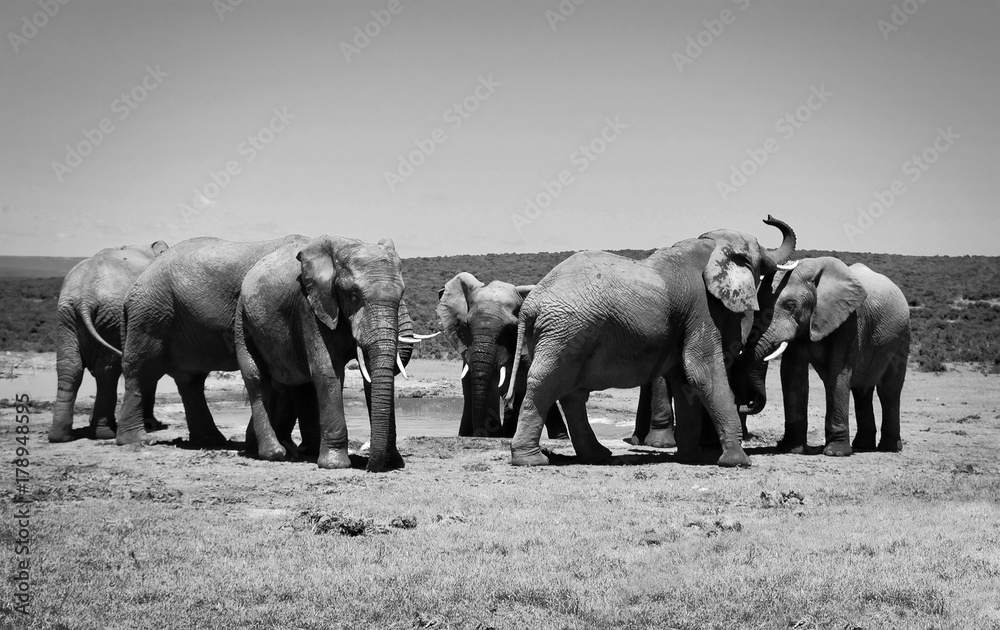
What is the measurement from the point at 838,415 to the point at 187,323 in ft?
29.4

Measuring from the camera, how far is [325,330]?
12.9 metres

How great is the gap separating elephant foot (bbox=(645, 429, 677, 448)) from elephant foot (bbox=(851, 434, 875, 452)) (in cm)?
265

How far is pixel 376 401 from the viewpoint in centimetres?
1218

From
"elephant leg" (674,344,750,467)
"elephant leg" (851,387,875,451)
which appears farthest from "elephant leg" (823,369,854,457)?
"elephant leg" (674,344,750,467)

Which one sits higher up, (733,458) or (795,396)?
(795,396)

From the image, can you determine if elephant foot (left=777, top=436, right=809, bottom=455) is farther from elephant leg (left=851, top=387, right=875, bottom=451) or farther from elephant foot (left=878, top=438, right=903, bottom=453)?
elephant foot (left=878, top=438, right=903, bottom=453)

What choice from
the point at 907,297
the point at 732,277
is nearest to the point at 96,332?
the point at 732,277

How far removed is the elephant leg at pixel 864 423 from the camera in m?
15.6

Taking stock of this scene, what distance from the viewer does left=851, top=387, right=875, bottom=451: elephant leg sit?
15555 mm

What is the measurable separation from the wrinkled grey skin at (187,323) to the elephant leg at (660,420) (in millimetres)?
6136

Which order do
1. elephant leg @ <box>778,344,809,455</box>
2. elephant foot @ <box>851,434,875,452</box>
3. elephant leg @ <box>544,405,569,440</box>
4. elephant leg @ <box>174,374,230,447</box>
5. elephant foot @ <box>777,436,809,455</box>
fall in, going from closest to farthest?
elephant leg @ <box>778,344,809,455</box> → elephant foot @ <box>777,436,809,455</box> → elephant leg @ <box>174,374,230,447</box> → elephant foot @ <box>851,434,875,452</box> → elephant leg @ <box>544,405,569,440</box>

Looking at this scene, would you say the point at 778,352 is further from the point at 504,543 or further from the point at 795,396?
the point at 504,543

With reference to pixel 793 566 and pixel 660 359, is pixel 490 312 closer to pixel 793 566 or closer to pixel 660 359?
pixel 660 359

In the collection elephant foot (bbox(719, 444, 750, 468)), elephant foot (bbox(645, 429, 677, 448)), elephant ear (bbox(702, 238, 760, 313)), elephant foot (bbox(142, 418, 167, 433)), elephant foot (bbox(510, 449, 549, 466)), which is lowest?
elephant foot (bbox(142, 418, 167, 433))
